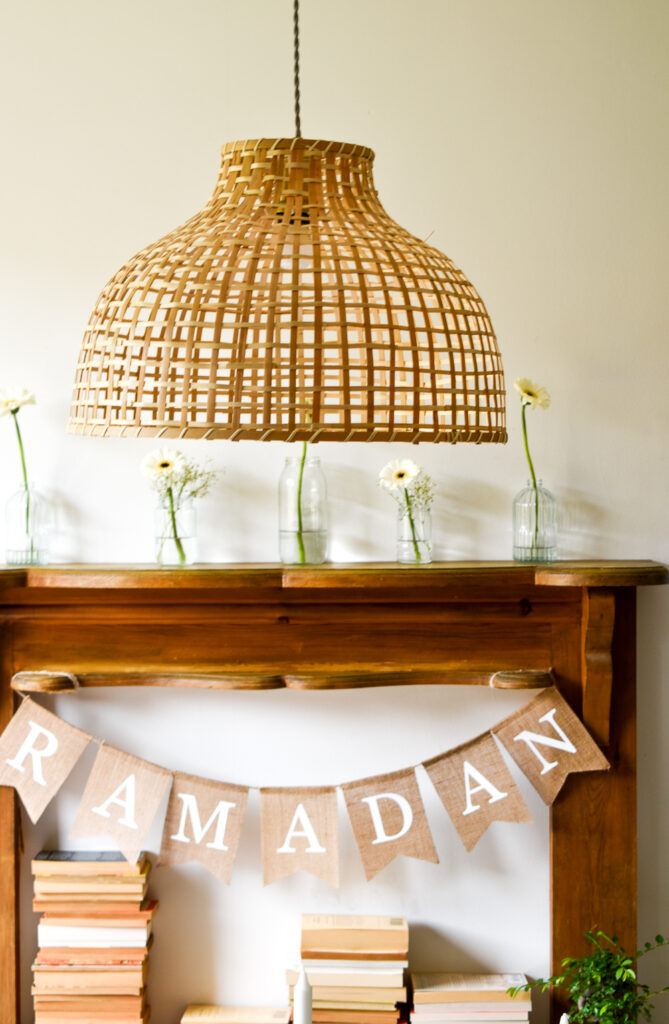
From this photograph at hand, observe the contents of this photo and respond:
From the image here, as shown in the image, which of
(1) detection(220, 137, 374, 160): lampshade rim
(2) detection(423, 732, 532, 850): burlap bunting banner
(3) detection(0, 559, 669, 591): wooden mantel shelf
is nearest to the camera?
(1) detection(220, 137, 374, 160): lampshade rim

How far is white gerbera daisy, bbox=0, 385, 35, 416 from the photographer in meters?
2.24

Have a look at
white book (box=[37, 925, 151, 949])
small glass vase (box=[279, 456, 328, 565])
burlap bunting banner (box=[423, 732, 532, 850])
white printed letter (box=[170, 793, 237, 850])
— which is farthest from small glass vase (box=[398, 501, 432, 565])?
white book (box=[37, 925, 151, 949])

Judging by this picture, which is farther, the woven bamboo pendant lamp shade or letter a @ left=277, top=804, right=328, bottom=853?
letter a @ left=277, top=804, right=328, bottom=853

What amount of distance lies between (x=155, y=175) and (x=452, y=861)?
159 cm

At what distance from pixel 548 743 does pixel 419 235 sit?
3.54 ft

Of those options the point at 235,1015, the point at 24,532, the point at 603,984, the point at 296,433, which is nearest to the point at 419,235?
the point at 24,532

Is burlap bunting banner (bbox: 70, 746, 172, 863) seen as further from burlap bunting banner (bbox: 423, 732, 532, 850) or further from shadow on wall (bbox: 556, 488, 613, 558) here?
shadow on wall (bbox: 556, 488, 613, 558)

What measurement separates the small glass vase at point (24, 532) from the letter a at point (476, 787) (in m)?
0.98

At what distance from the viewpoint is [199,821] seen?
2232mm

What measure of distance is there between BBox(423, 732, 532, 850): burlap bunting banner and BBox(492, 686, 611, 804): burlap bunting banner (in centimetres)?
5

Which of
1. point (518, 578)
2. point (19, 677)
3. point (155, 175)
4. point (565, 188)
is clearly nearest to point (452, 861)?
point (518, 578)

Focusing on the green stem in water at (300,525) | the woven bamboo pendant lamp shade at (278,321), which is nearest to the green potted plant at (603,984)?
the green stem in water at (300,525)

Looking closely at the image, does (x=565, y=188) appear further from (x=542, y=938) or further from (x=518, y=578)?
(x=542, y=938)

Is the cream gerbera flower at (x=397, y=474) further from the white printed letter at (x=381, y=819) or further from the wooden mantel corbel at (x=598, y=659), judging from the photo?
the white printed letter at (x=381, y=819)
